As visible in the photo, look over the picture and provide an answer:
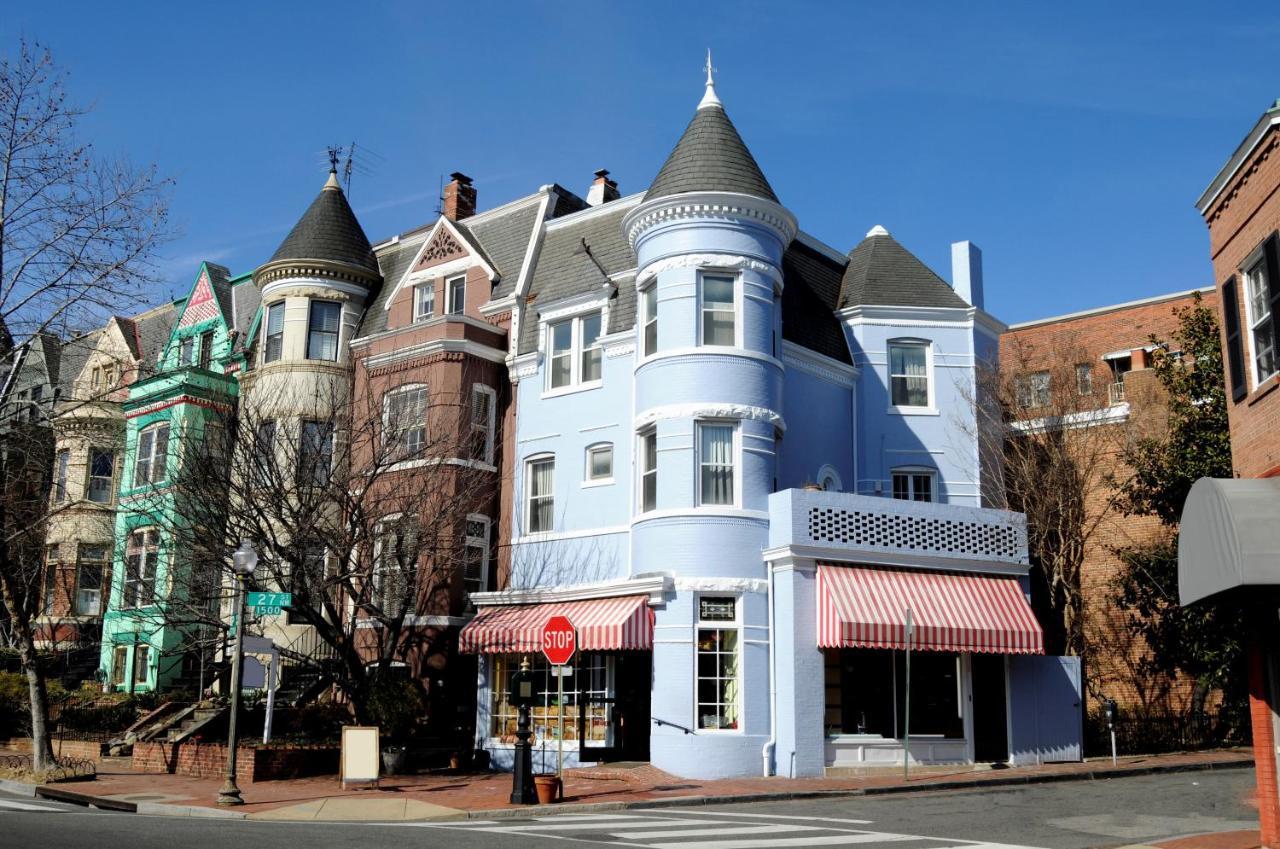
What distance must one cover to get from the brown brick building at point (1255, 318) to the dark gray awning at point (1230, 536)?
0.40 metres

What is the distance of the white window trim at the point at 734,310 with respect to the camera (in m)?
25.8

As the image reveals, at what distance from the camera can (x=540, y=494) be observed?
29.7 m

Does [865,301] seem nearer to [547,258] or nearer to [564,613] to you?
[547,258]

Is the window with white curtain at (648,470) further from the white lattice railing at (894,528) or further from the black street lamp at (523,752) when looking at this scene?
the black street lamp at (523,752)

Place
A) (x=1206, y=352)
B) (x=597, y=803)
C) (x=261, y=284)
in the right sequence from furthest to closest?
1. (x=261, y=284)
2. (x=1206, y=352)
3. (x=597, y=803)

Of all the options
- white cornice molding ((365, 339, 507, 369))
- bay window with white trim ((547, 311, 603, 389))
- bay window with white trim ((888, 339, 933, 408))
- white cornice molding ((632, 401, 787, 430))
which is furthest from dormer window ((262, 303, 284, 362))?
bay window with white trim ((888, 339, 933, 408))

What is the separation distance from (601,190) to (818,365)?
992 cm

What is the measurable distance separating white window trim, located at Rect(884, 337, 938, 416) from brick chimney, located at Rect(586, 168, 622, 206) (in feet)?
32.0

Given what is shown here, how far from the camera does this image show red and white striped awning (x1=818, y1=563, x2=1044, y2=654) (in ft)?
76.4

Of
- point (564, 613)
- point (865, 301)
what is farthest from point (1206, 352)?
point (564, 613)

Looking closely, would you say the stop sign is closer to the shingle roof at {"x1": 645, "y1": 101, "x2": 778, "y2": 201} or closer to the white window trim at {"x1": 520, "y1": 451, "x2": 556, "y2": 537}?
the white window trim at {"x1": 520, "y1": 451, "x2": 556, "y2": 537}

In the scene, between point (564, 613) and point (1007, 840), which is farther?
point (564, 613)

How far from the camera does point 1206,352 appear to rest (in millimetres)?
29484

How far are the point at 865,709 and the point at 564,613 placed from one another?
6.70m
